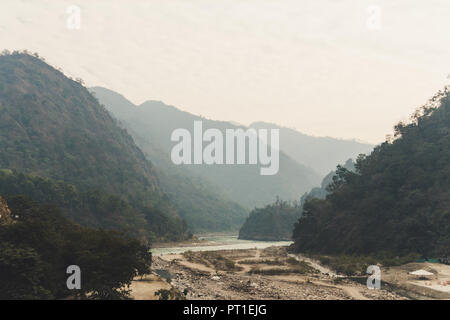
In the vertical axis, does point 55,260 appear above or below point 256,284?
above

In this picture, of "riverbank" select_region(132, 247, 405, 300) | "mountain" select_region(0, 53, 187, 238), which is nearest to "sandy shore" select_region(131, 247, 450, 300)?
"riverbank" select_region(132, 247, 405, 300)

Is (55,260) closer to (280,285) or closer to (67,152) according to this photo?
(280,285)

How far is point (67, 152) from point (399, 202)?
12426 centimetres

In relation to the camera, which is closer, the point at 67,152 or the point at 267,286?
the point at 267,286

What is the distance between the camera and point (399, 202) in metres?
76.8

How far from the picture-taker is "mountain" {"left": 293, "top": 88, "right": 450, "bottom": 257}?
67.6m

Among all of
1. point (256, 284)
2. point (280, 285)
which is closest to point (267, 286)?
point (256, 284)

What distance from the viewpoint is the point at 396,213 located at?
249ft

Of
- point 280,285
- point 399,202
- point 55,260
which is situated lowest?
point 280,285

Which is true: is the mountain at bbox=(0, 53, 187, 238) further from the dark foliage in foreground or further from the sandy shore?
the dark foliage in foreground

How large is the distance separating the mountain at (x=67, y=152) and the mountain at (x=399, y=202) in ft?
194

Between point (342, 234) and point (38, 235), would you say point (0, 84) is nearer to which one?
point (342, 234)

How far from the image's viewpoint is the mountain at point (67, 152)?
13850cm
